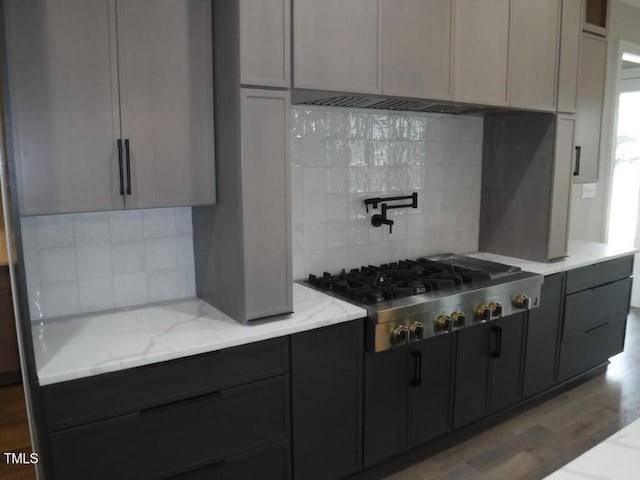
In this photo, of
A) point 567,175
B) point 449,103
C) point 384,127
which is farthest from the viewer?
point 567,175

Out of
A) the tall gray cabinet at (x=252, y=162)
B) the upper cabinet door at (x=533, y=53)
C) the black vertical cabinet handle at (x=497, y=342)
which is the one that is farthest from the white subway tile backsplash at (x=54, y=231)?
the upper cabinet door at (x=533, y=53)

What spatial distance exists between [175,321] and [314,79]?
1.18 meters

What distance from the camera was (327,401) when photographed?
223 centimetres

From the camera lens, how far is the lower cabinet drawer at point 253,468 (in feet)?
6.40

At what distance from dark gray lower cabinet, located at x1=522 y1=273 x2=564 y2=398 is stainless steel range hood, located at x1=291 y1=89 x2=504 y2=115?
119 centimetres

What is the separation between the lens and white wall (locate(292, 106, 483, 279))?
2775 millimetres

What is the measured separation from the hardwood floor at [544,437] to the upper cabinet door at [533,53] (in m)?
1.92

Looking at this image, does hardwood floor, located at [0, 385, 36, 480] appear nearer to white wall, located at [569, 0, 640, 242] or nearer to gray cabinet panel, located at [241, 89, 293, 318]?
gray cabinet panel, located at [241, 89, 293, 318]

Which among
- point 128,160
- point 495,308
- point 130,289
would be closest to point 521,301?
point 495,308

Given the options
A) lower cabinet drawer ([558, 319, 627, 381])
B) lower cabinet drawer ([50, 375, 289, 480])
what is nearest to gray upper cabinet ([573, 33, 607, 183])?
lower cabinet drawer ([558, 319, 627, 381])

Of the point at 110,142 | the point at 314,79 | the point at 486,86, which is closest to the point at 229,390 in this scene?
the point at 110,142

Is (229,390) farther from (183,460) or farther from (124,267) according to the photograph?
(124,267)

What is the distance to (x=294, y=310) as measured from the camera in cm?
228

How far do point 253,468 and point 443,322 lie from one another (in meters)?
1.10
